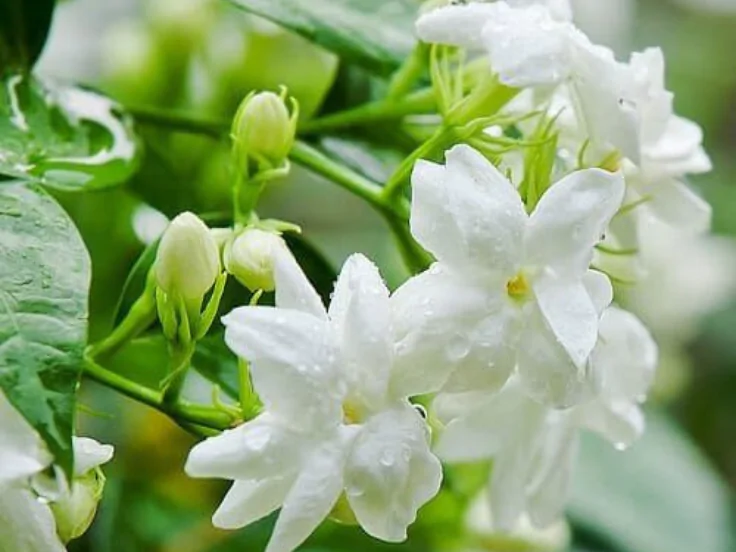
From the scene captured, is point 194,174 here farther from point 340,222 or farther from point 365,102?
point 340,222

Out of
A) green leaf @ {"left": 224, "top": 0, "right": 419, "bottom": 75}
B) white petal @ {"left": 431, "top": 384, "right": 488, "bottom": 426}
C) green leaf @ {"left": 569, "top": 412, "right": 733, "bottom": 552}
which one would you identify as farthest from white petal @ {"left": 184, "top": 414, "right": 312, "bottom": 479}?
green leaf @ {"left": 569, "top": 412, "right": 733, "bottom": 552}

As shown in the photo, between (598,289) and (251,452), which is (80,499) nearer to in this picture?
(251,452)

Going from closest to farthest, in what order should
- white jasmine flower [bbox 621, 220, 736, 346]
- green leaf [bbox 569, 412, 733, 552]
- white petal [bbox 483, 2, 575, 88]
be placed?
white petal [bbox 483, 2, 575, 88] → green leaf [bbox 569, 412, 733, 552] → white jasmine flower [bbox 621, 220, 736, 346]

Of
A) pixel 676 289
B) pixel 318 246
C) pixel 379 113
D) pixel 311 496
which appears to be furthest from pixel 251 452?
pixel 676 289

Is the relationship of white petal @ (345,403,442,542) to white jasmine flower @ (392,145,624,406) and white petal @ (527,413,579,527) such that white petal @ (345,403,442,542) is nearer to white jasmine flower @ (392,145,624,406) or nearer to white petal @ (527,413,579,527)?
white jasmine flower @ (392,145,624,406)

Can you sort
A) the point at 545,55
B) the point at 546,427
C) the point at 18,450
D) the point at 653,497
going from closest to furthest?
the point at 18,450 < the point at 545,55 < the point at 546,427 < the point at 653,497

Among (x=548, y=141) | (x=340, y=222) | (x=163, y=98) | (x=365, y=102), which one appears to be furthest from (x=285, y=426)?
(x=340, y=222)
